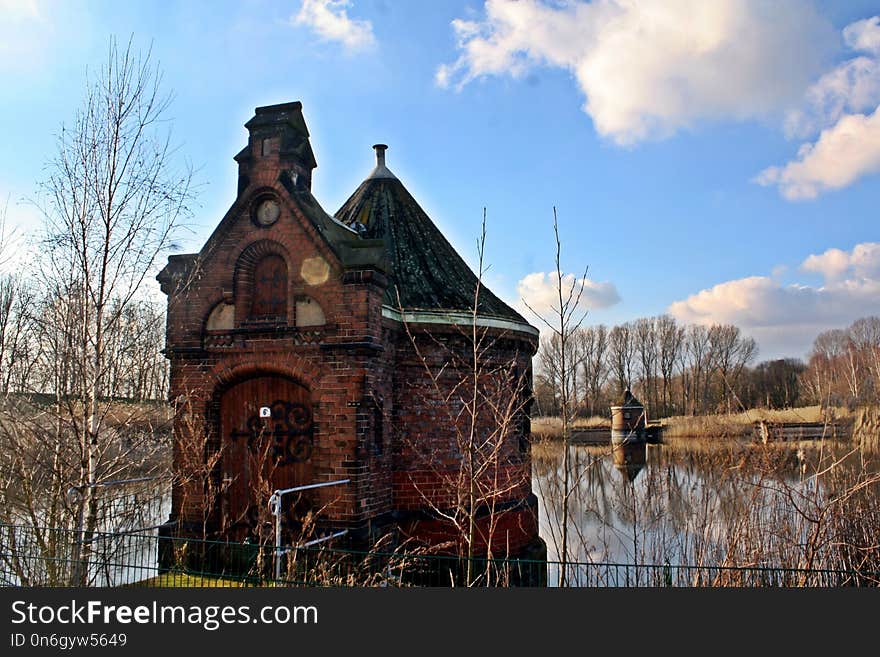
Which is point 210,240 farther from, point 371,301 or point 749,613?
point 749,613

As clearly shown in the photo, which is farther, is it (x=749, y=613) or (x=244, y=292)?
(x=244, y=292)

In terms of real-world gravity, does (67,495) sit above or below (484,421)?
below

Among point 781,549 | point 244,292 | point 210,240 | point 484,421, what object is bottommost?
point 781,549

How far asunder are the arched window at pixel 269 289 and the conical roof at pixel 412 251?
1772mm

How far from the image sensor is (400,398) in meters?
10.6

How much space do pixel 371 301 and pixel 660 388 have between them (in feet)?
237

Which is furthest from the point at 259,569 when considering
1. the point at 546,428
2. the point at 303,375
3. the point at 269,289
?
the point at 546,428

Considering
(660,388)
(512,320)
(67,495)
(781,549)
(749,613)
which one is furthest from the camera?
(660,388)

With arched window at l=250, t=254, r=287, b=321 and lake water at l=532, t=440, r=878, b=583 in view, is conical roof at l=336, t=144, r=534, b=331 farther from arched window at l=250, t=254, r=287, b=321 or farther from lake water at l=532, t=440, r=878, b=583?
lake water at l=532, t=440, r=878, b=583

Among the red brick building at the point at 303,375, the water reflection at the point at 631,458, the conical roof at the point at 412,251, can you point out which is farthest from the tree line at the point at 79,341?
the water reflection at the point at 631,458

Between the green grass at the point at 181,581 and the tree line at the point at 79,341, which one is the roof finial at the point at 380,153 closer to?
the tree line at the point at 79,341

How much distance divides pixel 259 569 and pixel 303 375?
3.14 metres

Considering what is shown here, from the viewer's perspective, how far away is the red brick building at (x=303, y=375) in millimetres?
9461

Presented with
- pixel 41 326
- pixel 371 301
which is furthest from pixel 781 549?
pixel 41 326
